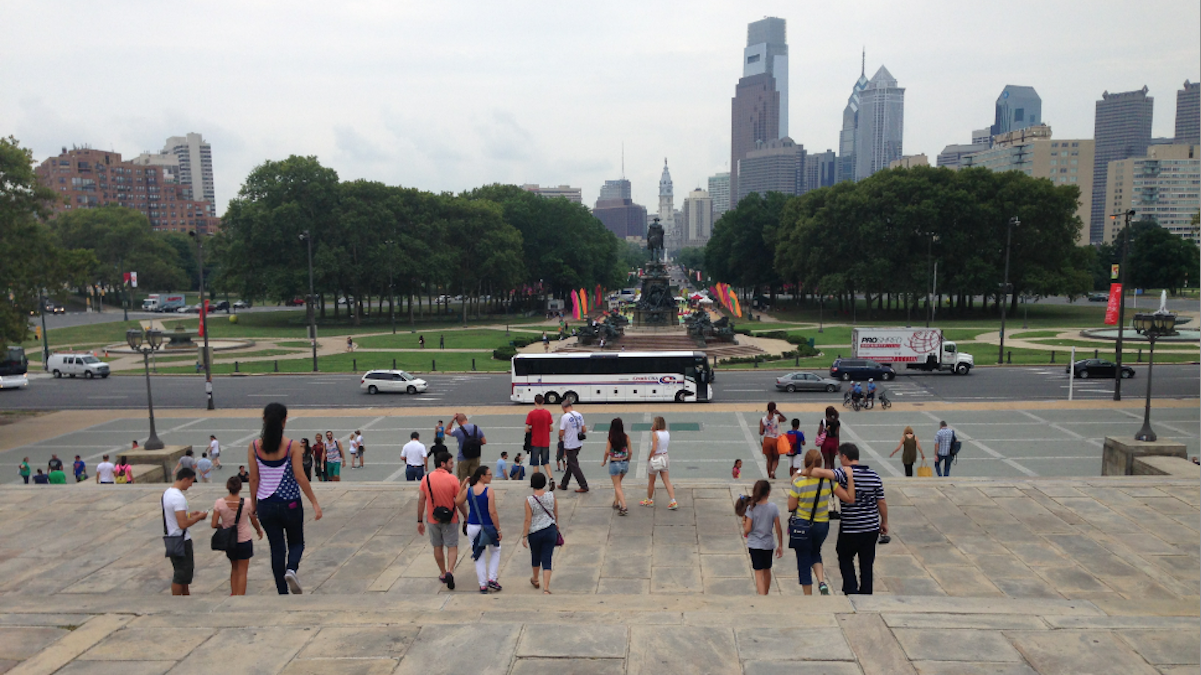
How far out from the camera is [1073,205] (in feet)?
219

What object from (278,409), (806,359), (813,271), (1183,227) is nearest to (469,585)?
(278,409)

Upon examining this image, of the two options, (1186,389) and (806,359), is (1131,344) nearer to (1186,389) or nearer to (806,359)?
(1186,389)

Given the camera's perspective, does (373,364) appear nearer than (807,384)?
No

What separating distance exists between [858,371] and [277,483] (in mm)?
32859

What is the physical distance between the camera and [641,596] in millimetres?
7461

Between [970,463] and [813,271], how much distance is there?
5509cm

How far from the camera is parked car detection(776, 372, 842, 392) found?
33188mm

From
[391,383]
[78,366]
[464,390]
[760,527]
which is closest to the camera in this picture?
A: [760,527]

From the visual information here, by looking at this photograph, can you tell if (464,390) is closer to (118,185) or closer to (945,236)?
(945,236)

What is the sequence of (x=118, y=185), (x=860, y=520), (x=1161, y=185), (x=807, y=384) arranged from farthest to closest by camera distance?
1. (x=1161, y=185)
2. (x=118, y=185)
3. (x=807, y=384)
4. (x=860, y=520)

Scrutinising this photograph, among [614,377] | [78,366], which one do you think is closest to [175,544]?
[614,377]

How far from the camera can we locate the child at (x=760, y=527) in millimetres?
7695

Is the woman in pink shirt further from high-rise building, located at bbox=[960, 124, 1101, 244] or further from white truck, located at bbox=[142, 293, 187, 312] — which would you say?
high-rise building, located at bbox=[960, 124, 1101, 244]

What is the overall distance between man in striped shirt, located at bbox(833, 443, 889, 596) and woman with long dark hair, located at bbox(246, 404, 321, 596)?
221 inches
